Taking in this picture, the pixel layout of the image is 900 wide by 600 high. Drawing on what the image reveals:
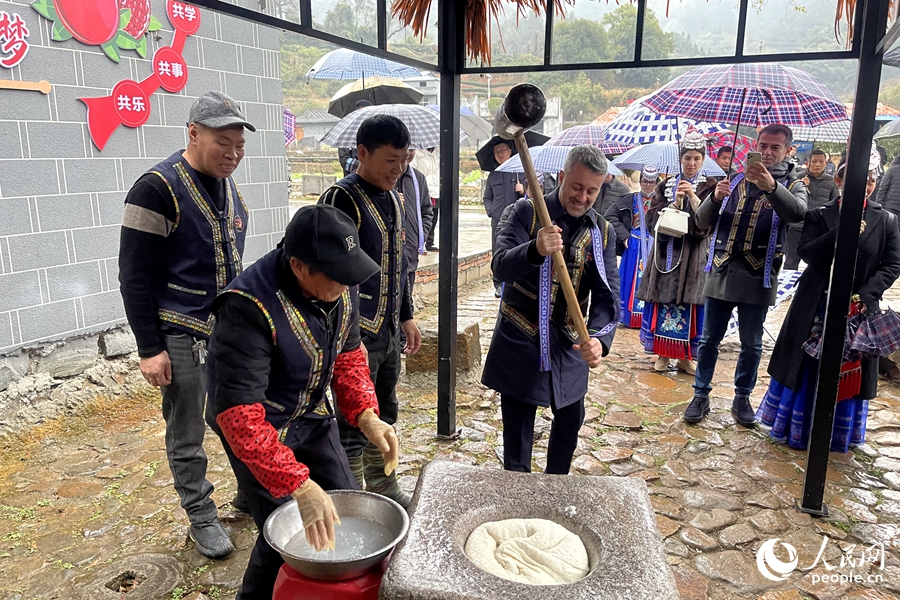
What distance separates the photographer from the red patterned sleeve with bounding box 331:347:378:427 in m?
2.34

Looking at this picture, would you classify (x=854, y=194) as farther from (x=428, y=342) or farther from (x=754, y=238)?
(x=428, y=342)

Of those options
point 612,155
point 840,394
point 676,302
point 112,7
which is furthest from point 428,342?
point 612,155

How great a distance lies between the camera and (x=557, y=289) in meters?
2.99

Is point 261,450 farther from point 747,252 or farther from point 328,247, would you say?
point 747,252

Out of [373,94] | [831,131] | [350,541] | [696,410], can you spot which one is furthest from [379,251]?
[831,131]

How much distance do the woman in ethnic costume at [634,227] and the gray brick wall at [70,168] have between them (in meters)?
4.11

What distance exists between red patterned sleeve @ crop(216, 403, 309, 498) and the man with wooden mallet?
140 centimetres

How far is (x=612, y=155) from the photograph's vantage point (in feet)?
29.8

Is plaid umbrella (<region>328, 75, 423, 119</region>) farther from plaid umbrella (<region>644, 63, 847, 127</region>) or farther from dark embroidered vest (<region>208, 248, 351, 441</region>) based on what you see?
dark embroidered vest (<region>208, 248, 351, 441</region>)

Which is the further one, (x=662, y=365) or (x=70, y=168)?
(x=662, y=365)

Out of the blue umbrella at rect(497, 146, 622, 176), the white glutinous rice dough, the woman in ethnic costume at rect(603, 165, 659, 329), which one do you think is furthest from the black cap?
the woman in ethnic costume at rect(603, 165, 659, 329)

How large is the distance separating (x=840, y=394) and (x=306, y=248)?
388cm

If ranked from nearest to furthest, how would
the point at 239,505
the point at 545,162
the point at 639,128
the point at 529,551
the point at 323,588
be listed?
the point at 323,588
the point at 529,551
the point at 239,505
the point at 639,128
the point at 545,162

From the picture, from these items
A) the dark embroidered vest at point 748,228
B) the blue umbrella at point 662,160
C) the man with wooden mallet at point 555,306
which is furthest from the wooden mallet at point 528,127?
the blue umbrella at point 662,160
